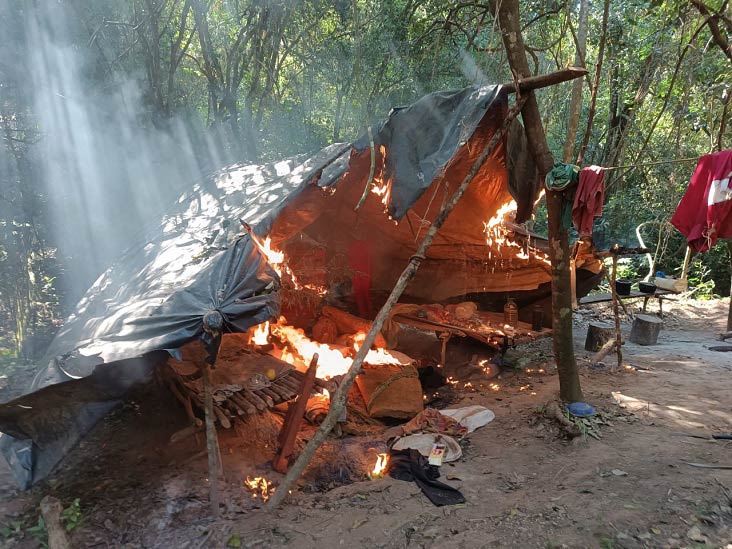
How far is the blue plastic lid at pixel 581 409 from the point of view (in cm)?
489

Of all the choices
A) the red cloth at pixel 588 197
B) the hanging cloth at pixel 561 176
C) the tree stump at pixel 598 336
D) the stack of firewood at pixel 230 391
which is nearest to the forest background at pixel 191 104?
the tree stump at pixel 598 336

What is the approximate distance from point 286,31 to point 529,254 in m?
8.89

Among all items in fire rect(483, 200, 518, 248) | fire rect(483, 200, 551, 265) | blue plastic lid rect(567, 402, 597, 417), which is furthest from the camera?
fire rect(483, 200, 551, 265)

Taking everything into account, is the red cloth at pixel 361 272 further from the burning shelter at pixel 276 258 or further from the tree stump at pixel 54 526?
the tree stump at pixel 54 526

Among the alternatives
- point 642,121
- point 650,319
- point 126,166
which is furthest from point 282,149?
point 650,319

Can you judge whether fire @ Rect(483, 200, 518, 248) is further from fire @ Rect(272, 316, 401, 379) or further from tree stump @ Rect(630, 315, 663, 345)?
tree stump @ Rect(630, 315, 663, 345)

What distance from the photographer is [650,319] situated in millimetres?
8594

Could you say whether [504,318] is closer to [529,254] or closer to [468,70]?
[529,254]

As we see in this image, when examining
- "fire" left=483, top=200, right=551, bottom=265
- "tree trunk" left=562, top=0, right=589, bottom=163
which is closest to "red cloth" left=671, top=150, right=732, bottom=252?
"fire" left=483, top=200, right=551, bottom=265

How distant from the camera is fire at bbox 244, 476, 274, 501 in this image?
14.0 ft

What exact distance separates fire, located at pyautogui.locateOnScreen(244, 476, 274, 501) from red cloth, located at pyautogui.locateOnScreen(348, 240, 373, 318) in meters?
5.16

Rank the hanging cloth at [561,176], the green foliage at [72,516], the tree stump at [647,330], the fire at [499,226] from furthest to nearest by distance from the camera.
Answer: the tree stump at [647,330] < the fire at [499,226] < the hanging cloth at [561,176] < the green foliage at [72,516]

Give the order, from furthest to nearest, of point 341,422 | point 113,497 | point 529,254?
1. point 529,254
2. point 341,422
3. point 113,497

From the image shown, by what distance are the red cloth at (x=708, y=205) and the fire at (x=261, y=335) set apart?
18.2 feet
